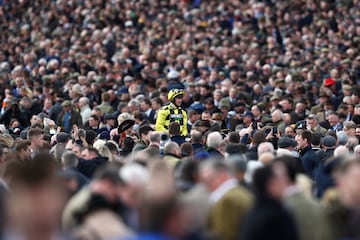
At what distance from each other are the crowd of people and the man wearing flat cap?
0.14 feet

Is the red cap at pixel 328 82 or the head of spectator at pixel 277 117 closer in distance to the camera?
the head of spectator at pixel 277 117

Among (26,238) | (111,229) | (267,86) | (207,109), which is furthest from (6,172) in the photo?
(267,86)

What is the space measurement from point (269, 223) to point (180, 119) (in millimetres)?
9764

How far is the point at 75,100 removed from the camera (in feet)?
78.8

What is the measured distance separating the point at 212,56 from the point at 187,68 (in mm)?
1636

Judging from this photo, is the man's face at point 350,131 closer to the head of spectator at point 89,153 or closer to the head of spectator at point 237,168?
the head of spectator at point 89,153

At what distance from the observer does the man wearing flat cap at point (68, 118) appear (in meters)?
22.4

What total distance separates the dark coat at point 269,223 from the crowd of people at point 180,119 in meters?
0.02

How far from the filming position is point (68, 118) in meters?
22.6

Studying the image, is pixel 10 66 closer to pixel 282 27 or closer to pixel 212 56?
pixel 212 56

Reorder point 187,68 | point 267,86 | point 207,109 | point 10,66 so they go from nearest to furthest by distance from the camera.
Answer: point 207,109 → point 267,86 → point 187,68 → point 10,66

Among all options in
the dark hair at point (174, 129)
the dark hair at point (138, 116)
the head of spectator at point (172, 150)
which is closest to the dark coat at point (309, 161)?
the dark hair at point (174, 129)

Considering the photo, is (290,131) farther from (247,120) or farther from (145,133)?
(145,133)

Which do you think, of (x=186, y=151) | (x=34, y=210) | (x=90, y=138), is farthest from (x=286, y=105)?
(x=34, y=210)
